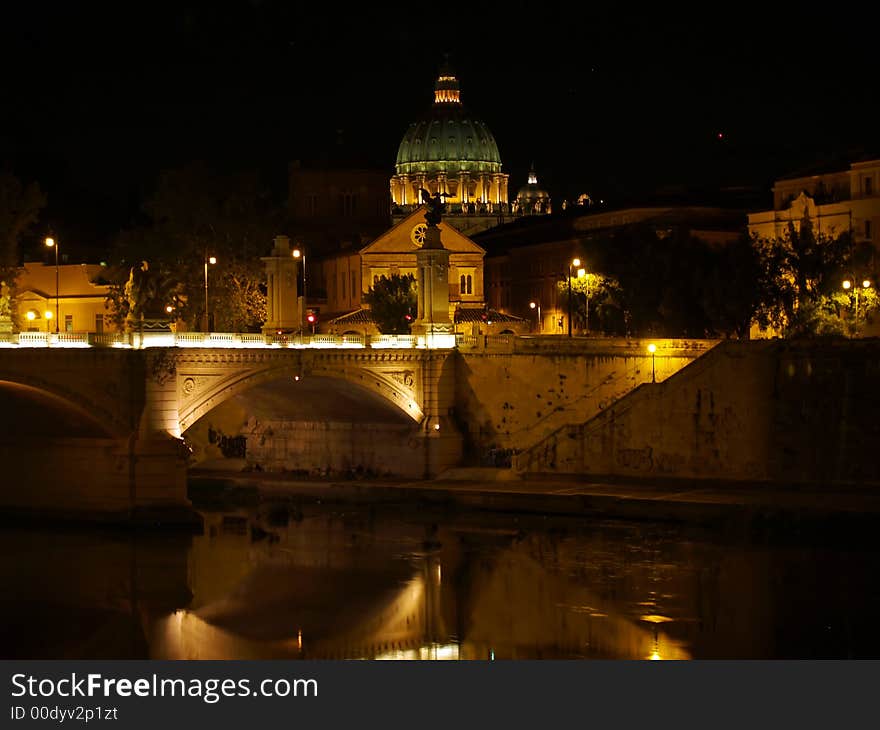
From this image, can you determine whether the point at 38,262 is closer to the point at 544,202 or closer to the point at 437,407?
the point at 437,407

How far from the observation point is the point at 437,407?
50406 mm

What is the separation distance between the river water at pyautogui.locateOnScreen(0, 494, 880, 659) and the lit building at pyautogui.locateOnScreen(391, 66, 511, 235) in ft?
261

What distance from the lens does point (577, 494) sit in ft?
146

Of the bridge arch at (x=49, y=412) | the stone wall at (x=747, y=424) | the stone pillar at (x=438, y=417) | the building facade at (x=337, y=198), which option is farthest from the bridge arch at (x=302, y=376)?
the building facade at (x=337, y=198)

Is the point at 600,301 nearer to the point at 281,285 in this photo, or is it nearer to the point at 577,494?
the point at 281,285

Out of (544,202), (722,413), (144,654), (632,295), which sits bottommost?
(144,654)

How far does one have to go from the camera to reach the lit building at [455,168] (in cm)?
12494

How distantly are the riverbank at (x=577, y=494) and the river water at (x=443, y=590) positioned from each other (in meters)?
0.38

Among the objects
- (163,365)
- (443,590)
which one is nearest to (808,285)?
(163,365)

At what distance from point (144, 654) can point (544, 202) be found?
335ft

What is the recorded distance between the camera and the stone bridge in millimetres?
43938

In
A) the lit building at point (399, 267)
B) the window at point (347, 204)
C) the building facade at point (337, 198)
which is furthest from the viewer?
the window at point (347, 204)

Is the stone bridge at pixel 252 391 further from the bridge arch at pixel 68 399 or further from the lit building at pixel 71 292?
the lit building at pixel 71 292

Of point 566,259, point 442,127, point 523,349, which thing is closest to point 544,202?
point 442,127
